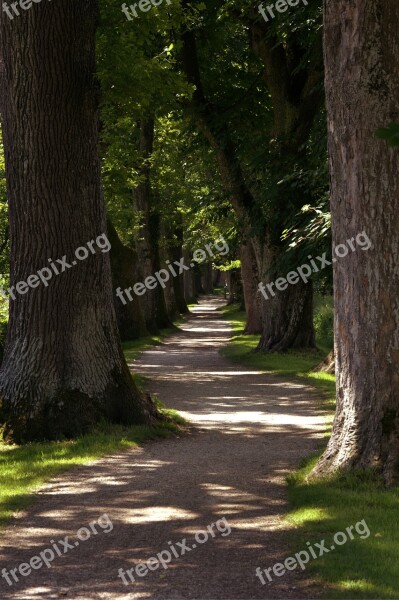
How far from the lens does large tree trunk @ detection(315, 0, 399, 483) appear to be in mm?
9008

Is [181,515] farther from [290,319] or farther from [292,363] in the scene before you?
[290,319]

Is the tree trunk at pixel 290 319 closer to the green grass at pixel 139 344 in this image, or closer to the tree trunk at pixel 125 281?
the green grass at pixel 139 344

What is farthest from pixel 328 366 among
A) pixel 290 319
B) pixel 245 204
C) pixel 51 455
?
pixel 51 455

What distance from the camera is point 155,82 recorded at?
2033 cm

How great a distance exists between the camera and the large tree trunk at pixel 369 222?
9008 millimetres

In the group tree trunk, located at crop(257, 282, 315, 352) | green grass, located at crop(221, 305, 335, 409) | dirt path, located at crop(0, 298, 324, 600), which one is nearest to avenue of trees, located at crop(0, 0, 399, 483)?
tree trunk, located at crop(257, 282, 315, 352)

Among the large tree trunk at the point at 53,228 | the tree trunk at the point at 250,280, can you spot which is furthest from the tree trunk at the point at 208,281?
the large tree trunk at the point at 53,228

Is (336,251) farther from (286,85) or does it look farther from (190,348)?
(190,348)

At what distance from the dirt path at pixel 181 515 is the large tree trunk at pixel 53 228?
1283mm

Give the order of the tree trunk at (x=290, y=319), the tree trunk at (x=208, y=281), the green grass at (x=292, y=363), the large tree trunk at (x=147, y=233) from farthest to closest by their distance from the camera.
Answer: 1. the tree trunk at (x=208, y=281)
2. the large tree trunk at (x=147, y=233)
3. the tree trunk at (x=290, y=319)
4. the green grass at (x=292, y=363)

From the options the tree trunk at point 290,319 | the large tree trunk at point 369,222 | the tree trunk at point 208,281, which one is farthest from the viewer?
the tree trunk at point 208,281

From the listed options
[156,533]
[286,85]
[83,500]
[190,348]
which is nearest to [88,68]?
[83,500]

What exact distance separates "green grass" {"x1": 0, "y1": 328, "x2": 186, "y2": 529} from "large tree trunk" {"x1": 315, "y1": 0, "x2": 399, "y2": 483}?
3.11 meters

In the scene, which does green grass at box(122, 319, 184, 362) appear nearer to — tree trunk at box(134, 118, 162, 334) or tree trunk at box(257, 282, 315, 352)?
tree trunk at box(134, 118, 162, 334)
